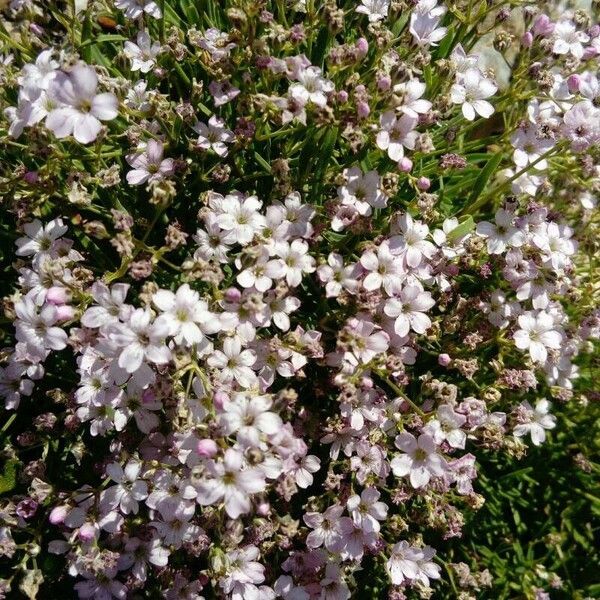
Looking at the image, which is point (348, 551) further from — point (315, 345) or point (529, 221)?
point (529, 221)

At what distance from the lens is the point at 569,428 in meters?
4.16

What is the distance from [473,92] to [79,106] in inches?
78.6

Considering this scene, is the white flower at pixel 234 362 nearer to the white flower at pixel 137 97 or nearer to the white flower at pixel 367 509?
the white flower at pixel 367 509

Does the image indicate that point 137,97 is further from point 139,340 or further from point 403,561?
point 403,561

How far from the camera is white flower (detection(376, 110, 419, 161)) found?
2910 mm

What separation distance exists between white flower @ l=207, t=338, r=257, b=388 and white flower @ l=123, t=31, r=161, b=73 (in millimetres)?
1593

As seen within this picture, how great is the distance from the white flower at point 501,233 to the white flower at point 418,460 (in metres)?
1.07

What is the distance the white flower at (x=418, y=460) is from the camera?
288 centimetres

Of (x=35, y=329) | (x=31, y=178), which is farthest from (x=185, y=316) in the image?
(x=31, y=178)

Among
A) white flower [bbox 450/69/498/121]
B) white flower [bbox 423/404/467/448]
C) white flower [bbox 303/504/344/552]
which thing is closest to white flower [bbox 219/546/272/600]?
white flower [bbox 303/504/344/552]

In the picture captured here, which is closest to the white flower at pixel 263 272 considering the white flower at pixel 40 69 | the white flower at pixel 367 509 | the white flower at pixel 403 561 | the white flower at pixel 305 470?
the white flower at pixel 305 470

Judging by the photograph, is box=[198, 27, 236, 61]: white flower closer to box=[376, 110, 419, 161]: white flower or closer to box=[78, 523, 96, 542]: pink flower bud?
box=[376, 110, 419, 161]: white flower

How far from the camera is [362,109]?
113 inches

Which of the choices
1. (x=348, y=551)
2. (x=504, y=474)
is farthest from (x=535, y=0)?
(x=348, y=551)
